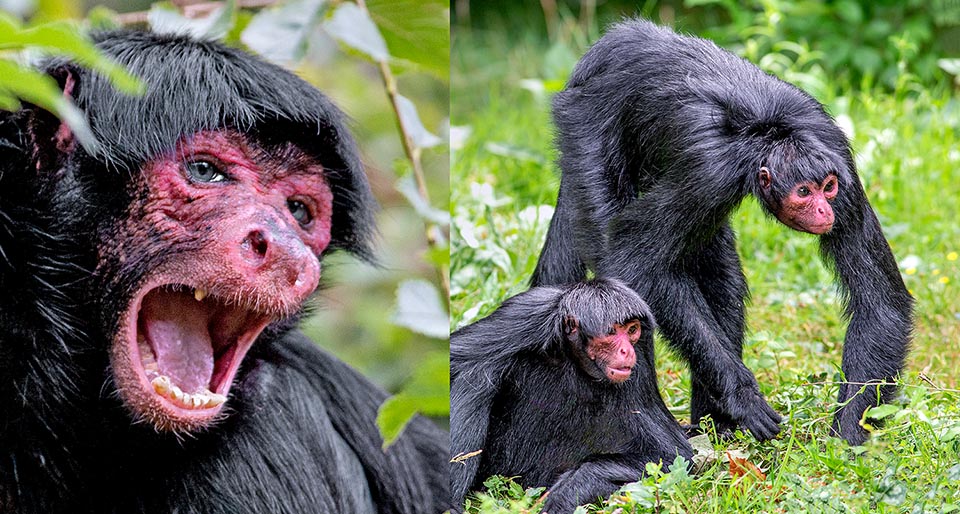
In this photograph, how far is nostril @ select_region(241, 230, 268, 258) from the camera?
2.83 meters

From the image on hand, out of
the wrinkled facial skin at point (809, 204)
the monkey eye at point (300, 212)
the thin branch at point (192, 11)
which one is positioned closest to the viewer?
the wrinkled facial skin at point (809, 204)

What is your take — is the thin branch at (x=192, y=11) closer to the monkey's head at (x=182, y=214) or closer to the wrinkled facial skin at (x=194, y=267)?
the monkey's head at (x=182, y=214)

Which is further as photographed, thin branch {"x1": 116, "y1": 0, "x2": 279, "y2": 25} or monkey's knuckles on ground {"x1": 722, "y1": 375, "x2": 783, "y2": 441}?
thin branch {"x1": 116, "y1": 0, "x2": 279, "y2": 25}

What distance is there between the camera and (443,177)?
3.59m

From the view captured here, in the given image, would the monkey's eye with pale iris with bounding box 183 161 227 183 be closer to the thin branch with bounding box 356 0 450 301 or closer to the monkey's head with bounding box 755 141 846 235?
the thin branch with bounding box 356 0 450 301

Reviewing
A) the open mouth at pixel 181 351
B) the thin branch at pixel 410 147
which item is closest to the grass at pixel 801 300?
the thin branch at pixel 410 147

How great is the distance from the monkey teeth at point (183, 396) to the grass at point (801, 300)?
77cm

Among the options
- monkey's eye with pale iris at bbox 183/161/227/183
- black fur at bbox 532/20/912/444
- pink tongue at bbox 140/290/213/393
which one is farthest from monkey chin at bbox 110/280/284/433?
black fur at bbox 532/20/912/444

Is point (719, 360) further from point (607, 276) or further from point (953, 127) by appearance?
point (953, 127)

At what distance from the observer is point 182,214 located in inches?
113

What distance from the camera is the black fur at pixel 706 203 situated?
2459 mm

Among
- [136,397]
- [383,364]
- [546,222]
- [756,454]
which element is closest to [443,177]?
[546,222]

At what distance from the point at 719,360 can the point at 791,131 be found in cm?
60

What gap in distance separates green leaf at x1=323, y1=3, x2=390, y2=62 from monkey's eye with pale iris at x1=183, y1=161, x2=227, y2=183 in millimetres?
616
